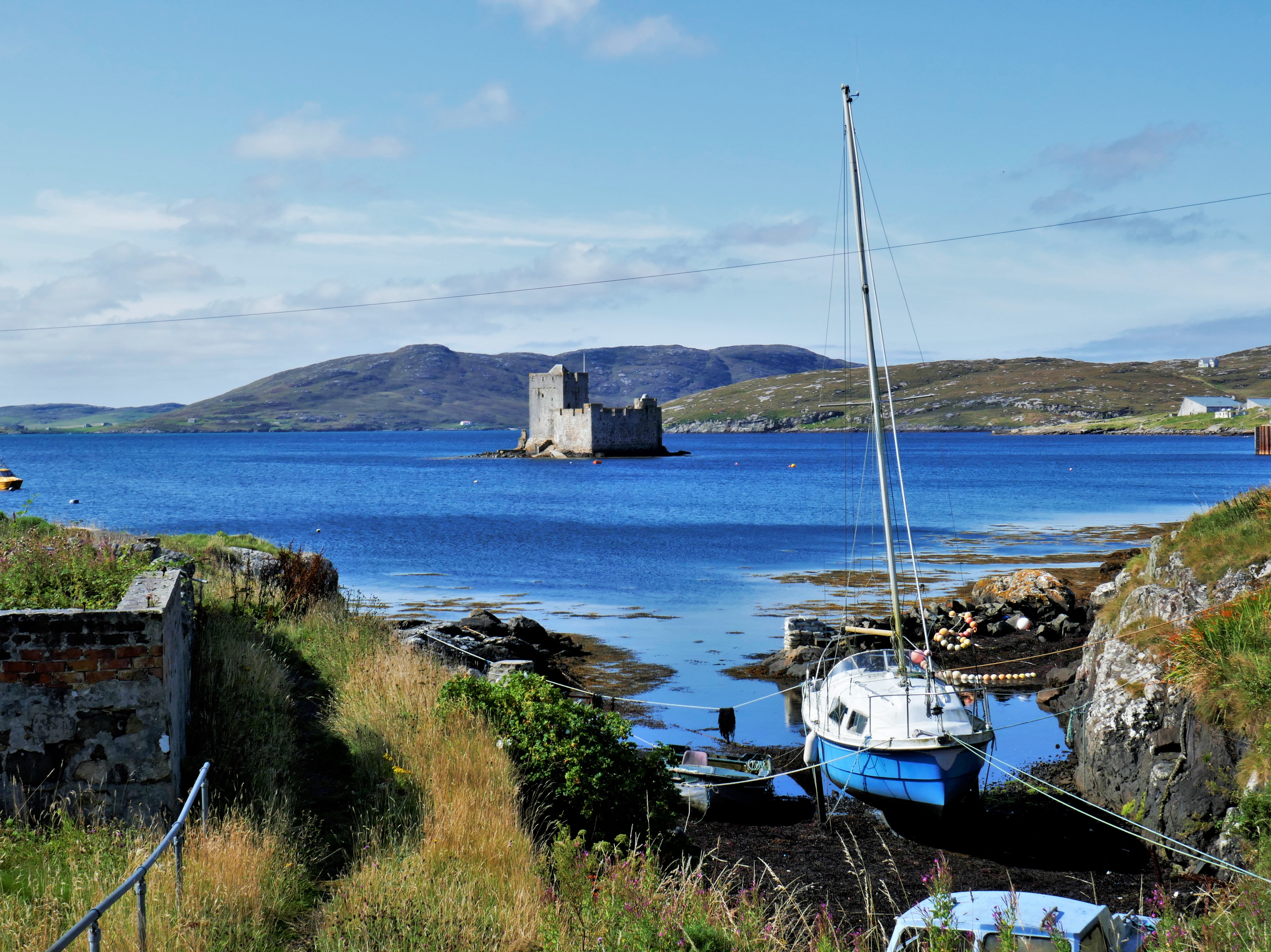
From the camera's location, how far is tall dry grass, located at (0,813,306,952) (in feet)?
18.0

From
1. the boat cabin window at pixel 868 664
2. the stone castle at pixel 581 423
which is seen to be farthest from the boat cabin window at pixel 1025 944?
the stone castle at pixel 581 423

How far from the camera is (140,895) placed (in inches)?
197

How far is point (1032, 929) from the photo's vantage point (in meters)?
7.30

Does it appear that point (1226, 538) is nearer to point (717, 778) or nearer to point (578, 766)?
point (717, 778)

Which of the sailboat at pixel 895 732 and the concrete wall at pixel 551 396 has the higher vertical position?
the concrete wall at pixel 551 396

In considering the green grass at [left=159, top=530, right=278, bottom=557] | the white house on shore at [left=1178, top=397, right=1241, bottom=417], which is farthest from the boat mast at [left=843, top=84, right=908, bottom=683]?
the white house on shore at [left=1178, top=397, right=1241, bottom=417]

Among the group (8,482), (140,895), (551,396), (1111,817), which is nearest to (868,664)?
(1111,817)

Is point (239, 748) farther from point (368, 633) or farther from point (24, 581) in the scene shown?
point (368, 633)

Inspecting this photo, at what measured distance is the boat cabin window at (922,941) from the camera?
7156 millimetres

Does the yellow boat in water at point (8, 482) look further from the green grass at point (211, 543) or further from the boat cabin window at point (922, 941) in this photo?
the boat cabin window at point (922, 941)

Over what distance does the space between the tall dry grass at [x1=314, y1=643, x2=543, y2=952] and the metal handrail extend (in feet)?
3.42

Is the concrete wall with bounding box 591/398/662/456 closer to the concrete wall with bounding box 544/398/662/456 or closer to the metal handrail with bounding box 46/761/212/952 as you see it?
the concrete wall with bounding box 544/398/662/456

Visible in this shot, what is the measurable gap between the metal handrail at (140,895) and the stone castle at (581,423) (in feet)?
392

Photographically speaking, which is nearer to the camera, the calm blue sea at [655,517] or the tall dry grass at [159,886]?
the tall dry grass at [159,886]
